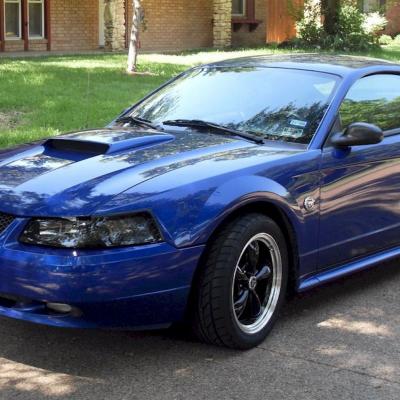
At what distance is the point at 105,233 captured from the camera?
3.89 meters

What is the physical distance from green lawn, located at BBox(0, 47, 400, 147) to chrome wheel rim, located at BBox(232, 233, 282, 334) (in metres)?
5.27

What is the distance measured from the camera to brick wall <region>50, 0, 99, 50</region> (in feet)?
72.2

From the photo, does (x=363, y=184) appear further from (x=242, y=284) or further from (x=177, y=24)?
(x=177, y=24)

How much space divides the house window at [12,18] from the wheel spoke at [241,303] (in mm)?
17918

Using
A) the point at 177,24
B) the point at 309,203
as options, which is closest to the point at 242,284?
the point at 309,203

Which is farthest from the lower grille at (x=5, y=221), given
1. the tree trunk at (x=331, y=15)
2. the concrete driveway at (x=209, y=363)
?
the tree trunk at (x=331, y=15)

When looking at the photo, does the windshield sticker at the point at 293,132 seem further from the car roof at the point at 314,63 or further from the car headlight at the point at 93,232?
the car headlight at the point at 93,232

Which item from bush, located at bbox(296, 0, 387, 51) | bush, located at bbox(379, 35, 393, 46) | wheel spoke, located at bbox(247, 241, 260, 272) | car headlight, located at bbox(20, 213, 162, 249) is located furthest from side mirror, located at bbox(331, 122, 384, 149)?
bush, located at bbox(379, 35, 393, 46)

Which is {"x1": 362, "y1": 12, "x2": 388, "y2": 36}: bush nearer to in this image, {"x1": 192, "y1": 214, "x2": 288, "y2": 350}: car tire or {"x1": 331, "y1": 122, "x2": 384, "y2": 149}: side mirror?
{"x1": 331, "y1": 122, "x2": 384, "y2": 149}: side mirror

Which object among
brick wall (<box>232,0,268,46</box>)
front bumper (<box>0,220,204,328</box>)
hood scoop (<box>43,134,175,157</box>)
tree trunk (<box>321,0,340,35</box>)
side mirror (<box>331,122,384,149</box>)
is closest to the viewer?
front bumper (<box>0,220,204,328</box>)

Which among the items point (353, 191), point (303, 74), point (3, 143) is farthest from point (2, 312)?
point (3, 143)

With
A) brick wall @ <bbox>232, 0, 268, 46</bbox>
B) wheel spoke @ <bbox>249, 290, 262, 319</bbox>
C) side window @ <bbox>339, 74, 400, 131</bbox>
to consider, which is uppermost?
brick wall @ <bbox>232, 0, 268, 46</bbox>

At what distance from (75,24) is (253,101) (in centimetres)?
1804

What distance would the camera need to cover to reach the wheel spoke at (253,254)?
4.42 m
